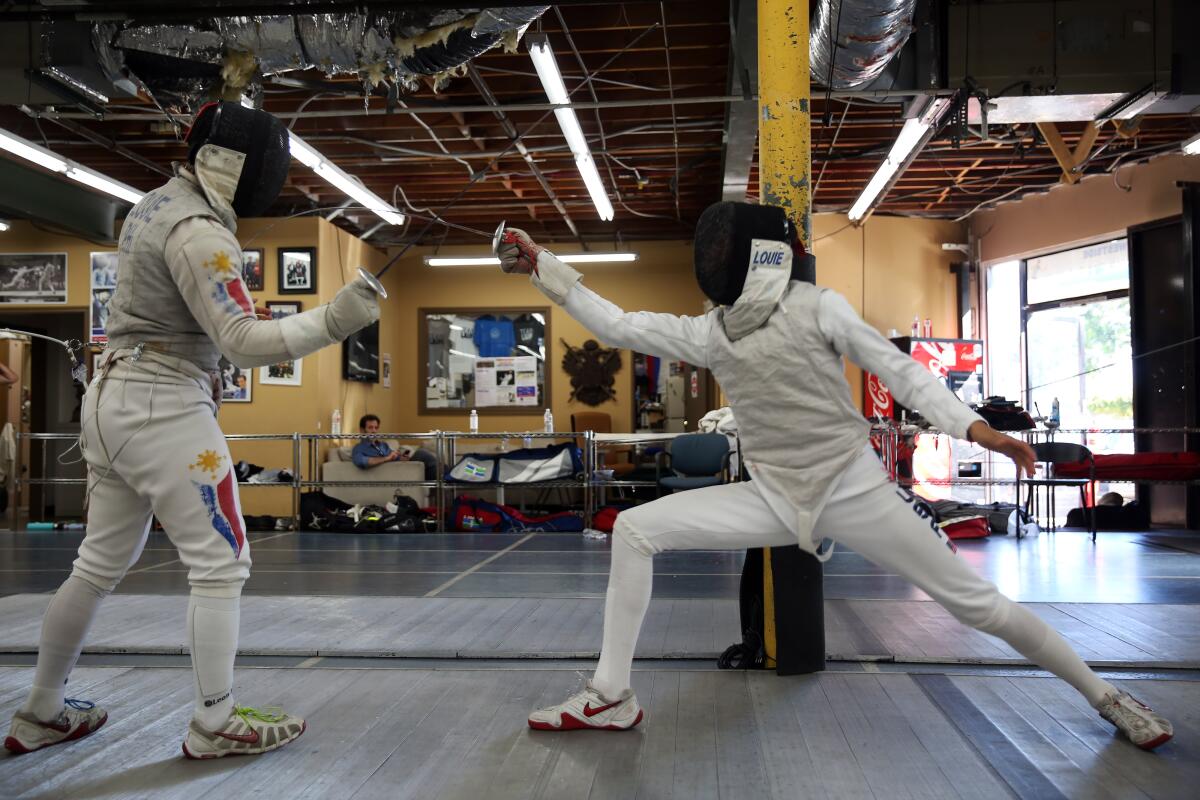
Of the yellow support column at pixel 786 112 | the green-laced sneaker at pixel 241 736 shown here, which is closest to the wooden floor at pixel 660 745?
the green-laced sneaker at pixel 241 736

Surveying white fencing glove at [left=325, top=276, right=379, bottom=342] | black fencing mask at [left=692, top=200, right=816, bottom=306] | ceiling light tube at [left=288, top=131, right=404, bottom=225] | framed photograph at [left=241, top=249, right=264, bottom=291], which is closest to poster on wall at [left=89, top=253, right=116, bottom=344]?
framed photograph at [left=241, top=249, right=264, bottom=291]

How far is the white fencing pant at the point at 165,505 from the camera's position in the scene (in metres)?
2.00

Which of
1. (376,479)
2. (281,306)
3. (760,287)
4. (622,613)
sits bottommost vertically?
(376,479)

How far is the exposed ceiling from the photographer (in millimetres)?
6348

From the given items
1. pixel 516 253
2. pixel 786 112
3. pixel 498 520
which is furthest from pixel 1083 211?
pixel 516 253

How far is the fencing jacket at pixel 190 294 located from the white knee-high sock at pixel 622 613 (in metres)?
0.87

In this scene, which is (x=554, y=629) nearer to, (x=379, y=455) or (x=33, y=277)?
(x=379, y=455)

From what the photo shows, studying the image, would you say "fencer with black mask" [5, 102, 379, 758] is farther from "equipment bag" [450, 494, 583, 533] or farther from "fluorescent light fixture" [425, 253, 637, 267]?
"fluorescent light fixture" [425, 253, 637, 267]

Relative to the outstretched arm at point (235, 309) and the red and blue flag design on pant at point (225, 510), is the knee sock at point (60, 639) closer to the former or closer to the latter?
the red and blue flag design on pant at point (225, 510)

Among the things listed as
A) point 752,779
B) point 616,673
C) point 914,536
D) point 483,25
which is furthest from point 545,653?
point 483,25

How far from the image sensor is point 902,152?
7715 mm

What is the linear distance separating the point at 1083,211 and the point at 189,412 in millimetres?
9727

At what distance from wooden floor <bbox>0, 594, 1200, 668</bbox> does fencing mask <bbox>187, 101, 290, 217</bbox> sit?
1.63 meters

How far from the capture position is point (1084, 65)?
5.40 meters
